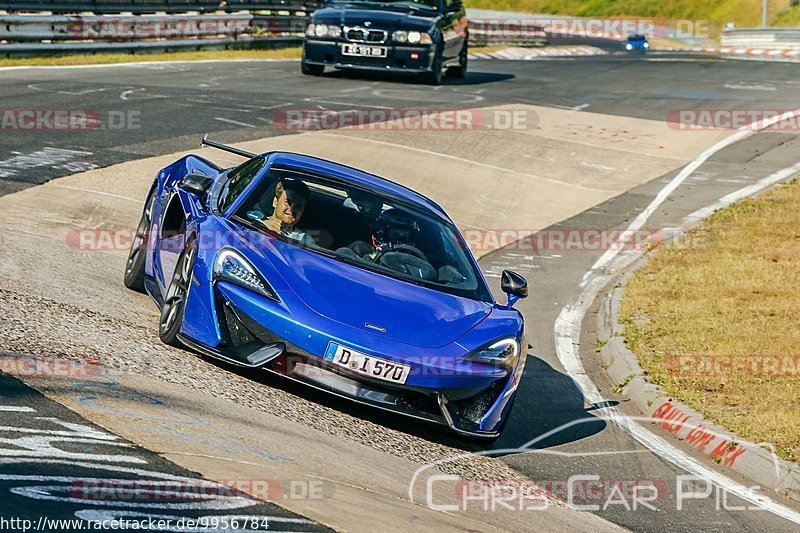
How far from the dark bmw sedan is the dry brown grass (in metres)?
8.93

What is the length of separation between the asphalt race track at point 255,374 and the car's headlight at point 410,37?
83.2 inches

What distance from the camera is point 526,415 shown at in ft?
25.8

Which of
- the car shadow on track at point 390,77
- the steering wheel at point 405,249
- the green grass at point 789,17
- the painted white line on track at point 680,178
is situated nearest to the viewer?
the steering wheel at point 405,249

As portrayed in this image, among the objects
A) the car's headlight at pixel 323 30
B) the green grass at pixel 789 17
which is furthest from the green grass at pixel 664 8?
the car's headlight at pixel 323 30

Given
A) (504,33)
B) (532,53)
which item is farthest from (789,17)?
(532,53)

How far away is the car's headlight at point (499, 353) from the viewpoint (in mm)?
6746

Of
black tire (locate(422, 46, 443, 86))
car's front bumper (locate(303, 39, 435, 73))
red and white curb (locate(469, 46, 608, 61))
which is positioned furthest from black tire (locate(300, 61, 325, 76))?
red and white curb (locate(469, 46, 608, 61))

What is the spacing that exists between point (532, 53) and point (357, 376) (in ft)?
119

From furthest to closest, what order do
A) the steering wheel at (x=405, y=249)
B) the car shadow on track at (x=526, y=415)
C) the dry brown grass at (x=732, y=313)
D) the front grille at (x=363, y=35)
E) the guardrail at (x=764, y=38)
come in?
the guardrail at (x=764, y=38), the front grille at (x=363, y=35), the dry brown grass at (x=732, y=313), the steering wheel at (x=405, y=249), the car shadow on track at (x=526, y=415)

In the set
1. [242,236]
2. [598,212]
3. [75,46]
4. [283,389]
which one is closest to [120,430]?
[283,389]

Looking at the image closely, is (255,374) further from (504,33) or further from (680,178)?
(504,33)

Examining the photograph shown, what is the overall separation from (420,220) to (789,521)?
121 inches

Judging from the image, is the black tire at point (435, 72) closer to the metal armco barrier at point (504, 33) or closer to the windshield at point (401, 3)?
the windshield at point (401, 3)

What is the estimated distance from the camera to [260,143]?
16219 mm
